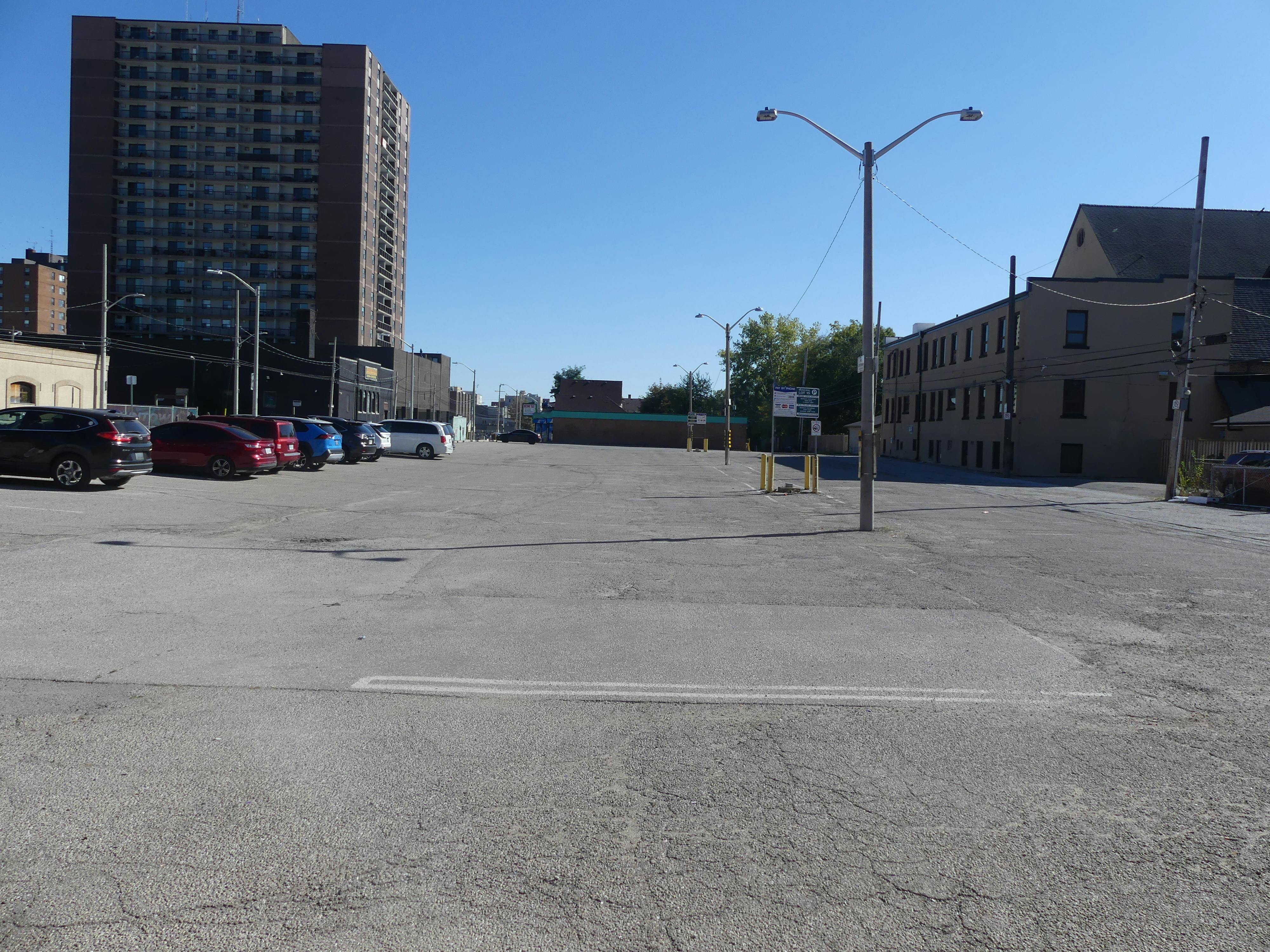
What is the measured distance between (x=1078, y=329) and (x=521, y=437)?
201ft

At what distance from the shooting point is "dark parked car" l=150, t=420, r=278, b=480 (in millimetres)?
24938

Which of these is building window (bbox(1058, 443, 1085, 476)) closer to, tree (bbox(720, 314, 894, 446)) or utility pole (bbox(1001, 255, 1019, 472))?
utility pole (bbox(1001, 255, 1019, 472))

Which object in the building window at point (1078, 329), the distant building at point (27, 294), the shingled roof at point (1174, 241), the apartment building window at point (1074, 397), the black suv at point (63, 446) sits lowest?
the black suv at point (63, 446)

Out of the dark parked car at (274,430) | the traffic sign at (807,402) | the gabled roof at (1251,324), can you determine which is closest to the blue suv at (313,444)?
the dark parked car at (274,430)

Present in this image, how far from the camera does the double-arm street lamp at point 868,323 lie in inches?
703

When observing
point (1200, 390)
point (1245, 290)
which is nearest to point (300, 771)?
point (1200, 390)

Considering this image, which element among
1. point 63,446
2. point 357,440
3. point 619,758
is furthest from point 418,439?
point 619,758

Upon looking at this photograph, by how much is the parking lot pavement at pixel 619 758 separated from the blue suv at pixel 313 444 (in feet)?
65.1

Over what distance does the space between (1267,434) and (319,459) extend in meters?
40.6

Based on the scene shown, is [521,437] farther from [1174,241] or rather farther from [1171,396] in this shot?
[1171,396]

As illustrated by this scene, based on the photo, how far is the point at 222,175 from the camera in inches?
4122

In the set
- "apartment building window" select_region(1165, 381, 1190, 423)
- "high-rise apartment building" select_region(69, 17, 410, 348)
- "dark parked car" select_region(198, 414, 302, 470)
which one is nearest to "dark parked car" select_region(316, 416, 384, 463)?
"dark parked car" select_region(198, 414, 302, 470)

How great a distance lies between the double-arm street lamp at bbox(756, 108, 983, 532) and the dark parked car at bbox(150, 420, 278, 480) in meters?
16.4

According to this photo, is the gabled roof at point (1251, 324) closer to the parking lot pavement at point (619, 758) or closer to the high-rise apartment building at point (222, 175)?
the parking lot pavement at point (619, 758)
